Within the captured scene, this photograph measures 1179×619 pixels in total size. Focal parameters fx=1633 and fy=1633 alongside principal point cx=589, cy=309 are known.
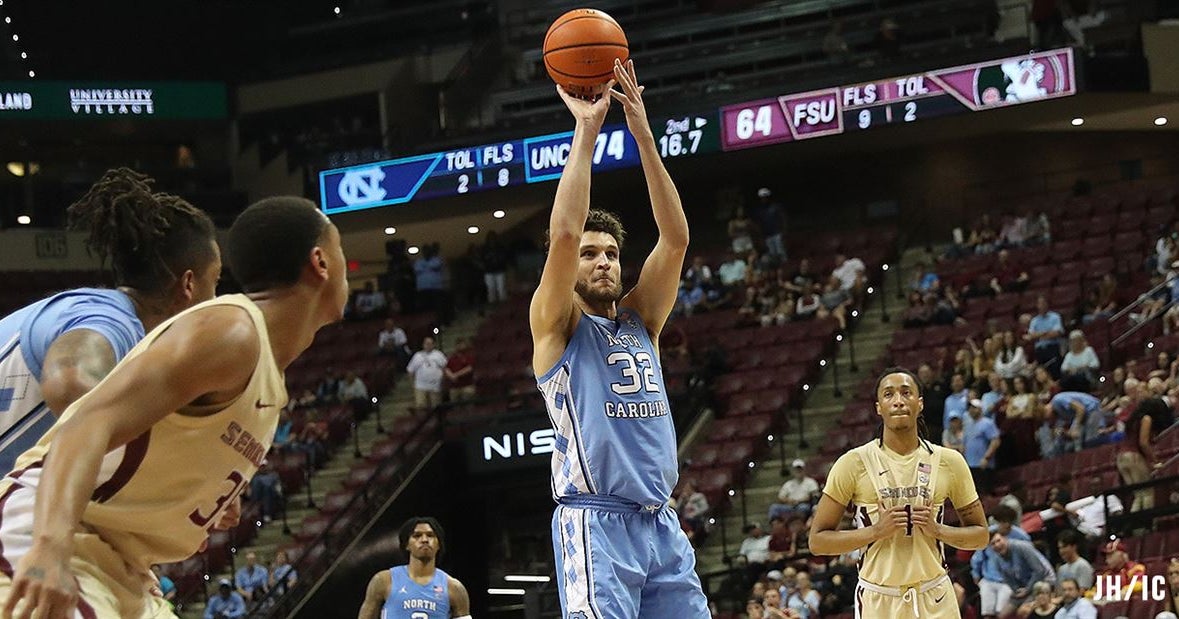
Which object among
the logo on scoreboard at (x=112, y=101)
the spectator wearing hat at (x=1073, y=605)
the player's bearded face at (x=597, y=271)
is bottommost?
the spectator wearing hat at (x=1073, y=605)

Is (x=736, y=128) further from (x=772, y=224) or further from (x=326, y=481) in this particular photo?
(x=326, y=481)

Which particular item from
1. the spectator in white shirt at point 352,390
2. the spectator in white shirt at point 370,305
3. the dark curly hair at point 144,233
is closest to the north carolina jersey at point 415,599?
the dark curly hair at point 144,233

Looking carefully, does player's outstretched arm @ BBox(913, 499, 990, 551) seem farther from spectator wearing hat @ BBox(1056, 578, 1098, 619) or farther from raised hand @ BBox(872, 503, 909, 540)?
spectator wearing hat @ BBox(1056, 578, 1098, 619)

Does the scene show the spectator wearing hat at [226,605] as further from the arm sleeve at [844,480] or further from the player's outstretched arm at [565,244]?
the player's outstretched arm at [565,244]

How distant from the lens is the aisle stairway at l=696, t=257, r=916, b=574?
17312mm

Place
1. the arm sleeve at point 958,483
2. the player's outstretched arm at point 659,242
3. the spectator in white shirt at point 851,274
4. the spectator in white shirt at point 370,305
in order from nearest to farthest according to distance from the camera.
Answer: the player's outstretched arm at point 659,242 < the arm sleeve at point 958,483 < the spectator in white shirt at point 851,274 < the spectator in white shirt at point 370,305

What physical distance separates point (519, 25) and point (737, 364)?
915cm

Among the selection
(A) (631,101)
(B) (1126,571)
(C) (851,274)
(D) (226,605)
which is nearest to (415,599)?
(A) (631,101)

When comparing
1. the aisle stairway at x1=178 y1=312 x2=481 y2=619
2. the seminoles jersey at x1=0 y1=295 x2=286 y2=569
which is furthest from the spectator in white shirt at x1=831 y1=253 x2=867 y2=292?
the seminoles jersey at x1=0 y1=295 x2=286 y2=569

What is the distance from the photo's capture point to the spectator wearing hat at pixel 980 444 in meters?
14.8

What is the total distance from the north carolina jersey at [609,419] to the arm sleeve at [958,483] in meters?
2.28

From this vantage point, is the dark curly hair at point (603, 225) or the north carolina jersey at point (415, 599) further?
the north carolina jersey at point (415, 599)

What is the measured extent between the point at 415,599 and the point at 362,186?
52.1ft

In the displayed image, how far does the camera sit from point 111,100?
28.3 metres
